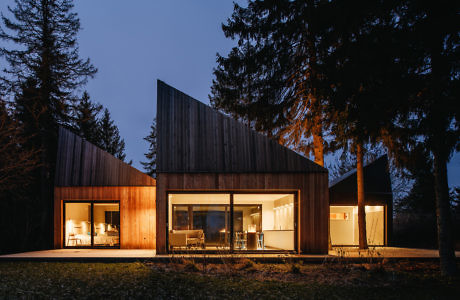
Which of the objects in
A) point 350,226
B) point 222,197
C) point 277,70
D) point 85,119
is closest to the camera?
point 222,197

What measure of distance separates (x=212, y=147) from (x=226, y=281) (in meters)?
4.87

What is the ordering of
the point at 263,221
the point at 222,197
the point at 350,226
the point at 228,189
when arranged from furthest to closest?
1. the point at 350,226
2. the point at 263,221
3. the point at 222,197
4. the point at 228,189

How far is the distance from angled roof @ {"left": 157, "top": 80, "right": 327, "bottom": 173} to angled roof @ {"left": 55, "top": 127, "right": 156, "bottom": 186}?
2.93 meters

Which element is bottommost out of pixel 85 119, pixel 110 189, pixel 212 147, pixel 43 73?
pixel 110 189

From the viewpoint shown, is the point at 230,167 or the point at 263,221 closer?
the point at 230,167

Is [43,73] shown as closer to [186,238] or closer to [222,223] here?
[186,238]

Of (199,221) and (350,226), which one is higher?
(199,221)

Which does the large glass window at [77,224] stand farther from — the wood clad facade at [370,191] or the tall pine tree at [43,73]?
the wood clad facade at [370,191]

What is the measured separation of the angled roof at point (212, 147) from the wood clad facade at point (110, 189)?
2.94m

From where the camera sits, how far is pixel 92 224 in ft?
47.3

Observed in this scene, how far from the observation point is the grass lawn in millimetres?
7031

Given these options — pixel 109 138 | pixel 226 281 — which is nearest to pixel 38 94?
pixel 226 281

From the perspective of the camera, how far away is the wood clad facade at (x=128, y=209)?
1422cm

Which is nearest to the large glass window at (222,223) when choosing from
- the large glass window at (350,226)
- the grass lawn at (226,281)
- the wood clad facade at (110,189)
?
the wood clad facade at (110,189)
